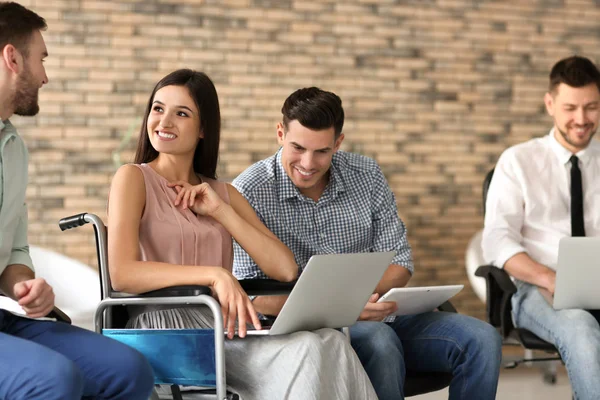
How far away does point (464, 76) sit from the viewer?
5.76 m

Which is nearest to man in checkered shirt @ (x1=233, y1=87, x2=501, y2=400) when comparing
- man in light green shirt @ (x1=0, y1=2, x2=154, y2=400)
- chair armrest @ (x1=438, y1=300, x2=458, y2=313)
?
chair armrest @ (x1=438, y1=300, x2=458, y2=313)

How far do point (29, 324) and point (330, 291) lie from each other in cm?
79

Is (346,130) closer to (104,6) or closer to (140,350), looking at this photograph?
(104,6)

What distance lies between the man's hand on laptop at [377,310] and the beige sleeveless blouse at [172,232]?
1.58 feet

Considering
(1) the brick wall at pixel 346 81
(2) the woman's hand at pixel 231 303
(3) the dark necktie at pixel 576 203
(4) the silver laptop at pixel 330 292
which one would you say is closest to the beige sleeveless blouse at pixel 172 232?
(2) the woman's hand at pixel 231 303

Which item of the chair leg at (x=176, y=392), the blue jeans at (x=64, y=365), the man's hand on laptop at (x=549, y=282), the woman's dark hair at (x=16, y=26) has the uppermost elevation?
the woman's dark hair at (x=16, y=26)

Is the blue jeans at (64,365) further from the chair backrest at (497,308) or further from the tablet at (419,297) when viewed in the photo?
the chair backrest at (497,308)

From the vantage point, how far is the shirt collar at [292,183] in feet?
9.35

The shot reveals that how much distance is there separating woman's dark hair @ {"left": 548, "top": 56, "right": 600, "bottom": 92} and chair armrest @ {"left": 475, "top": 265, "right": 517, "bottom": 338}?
0.85m

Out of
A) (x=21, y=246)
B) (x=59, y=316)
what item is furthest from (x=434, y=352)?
(x=21, y=246)

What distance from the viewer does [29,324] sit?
221 cm

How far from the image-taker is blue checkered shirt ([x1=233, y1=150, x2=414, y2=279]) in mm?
2838

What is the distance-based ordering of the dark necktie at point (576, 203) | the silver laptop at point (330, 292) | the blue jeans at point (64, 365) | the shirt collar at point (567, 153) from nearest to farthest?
the blue jeans at point (64, 365)
the silver laptop at point (330, 292)
the dark necktie at point (576, 203)
the shirt collar at point (567, 153)

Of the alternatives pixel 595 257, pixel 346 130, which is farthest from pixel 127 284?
pixel 346 130
